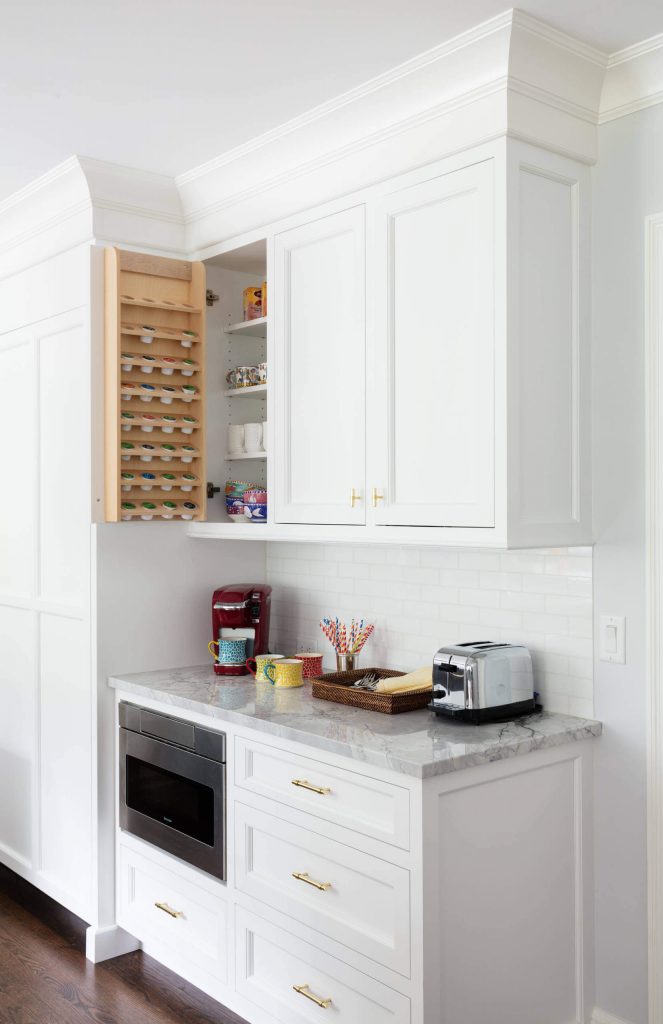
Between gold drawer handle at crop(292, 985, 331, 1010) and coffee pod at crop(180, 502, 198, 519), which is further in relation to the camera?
coffee pod at crop(180, 502, 198, 519)

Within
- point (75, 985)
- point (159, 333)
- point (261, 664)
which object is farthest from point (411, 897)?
point (159, 333)

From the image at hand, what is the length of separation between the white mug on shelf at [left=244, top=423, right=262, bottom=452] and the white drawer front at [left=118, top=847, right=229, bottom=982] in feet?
4.60

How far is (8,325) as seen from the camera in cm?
364

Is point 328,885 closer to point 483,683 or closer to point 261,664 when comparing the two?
point 483,683

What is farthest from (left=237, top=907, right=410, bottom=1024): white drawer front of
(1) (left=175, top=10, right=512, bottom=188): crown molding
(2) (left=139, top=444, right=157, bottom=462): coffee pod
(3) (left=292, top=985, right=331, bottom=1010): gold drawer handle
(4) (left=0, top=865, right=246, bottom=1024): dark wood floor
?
(1) (left=175, top=10, right=512, bottom=188): crown molding

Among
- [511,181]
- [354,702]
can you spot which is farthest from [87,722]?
[511,181]

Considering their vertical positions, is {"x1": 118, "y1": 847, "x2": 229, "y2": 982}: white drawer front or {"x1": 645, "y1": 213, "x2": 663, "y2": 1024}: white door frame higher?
{"x1": 645, "y1": 213, "x2": 663, "y2": 1024}: white door frame

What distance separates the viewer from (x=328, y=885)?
2338mm

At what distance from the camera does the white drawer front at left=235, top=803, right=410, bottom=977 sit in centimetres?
215

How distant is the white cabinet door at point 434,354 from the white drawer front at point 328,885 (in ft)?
2.81

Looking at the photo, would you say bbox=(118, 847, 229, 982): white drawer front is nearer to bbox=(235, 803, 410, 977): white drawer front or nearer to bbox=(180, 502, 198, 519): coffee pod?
bbox=(235, 803, 410, 977): white drawer front

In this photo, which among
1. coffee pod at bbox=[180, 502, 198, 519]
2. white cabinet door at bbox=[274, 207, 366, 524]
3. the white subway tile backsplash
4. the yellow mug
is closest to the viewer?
the white subway tile backsplash

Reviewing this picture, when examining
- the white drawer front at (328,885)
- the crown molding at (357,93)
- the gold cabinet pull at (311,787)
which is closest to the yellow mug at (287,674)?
the white drawer front at (328,885)

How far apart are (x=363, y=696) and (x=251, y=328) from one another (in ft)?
4.64
